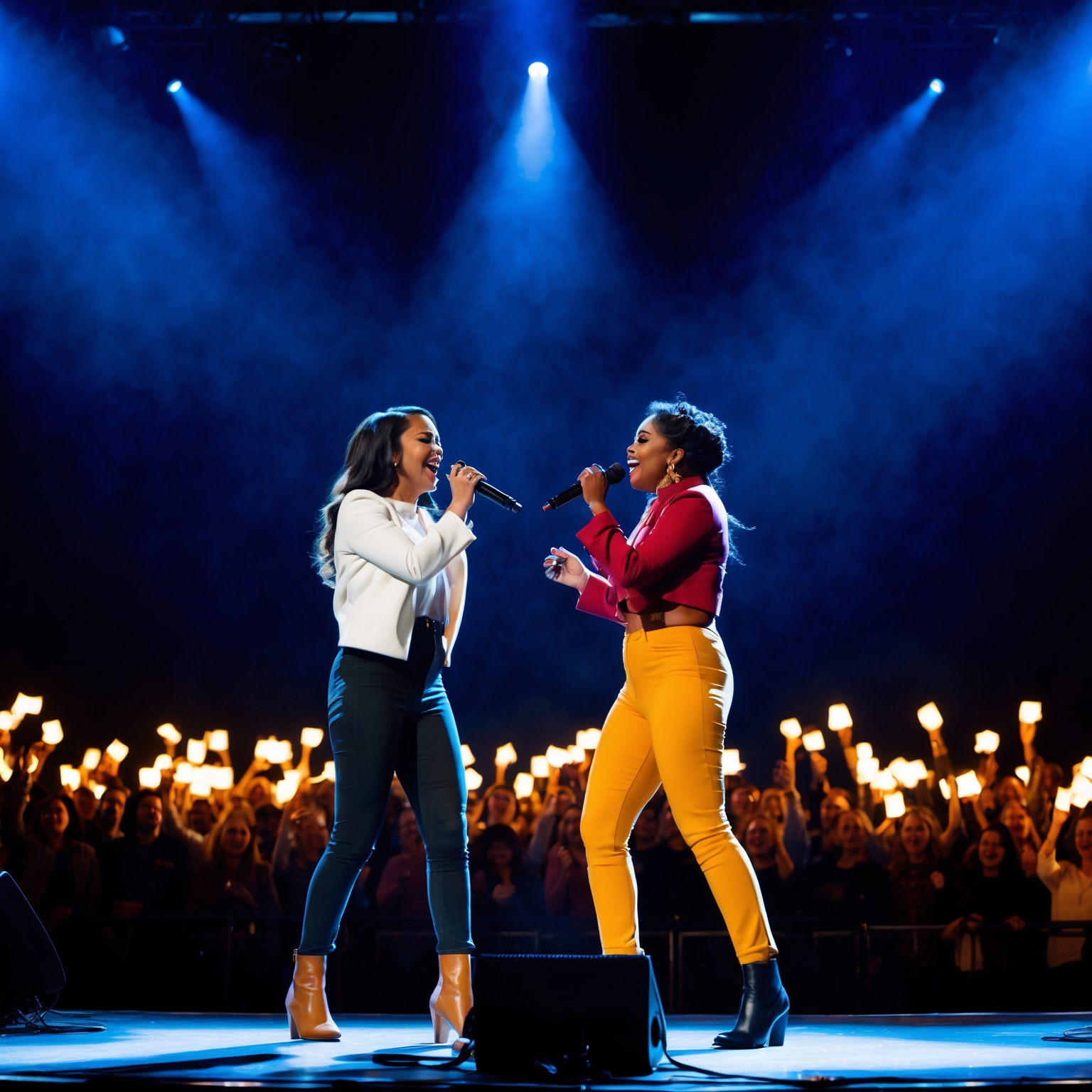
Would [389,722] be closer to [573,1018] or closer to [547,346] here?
[573,1018]

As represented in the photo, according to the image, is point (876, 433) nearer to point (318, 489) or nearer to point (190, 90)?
point (318, 489)

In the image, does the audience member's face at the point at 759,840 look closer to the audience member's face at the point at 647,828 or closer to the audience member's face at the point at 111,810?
the audience member's face at the point at 647,828

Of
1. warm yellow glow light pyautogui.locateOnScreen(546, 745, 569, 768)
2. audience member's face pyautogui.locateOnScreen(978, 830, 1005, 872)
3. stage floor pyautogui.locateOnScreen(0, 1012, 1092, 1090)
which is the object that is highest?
warm yellow glow light pyautogui.locateOnScreen(546, 745, 569, 768)

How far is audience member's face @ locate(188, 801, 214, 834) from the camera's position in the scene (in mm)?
6645

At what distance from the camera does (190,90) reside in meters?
8.61

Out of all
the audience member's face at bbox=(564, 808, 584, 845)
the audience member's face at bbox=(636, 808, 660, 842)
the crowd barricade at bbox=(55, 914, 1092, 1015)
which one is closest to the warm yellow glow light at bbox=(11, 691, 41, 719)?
the crowd barricade at bbox=(55, 914, 1092, 1015)

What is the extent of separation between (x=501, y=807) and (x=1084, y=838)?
3086 millimetres

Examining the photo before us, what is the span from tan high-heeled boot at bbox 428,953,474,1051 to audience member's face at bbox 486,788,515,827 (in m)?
3.89

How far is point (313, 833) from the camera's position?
5.90 m

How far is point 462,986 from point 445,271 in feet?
24.7

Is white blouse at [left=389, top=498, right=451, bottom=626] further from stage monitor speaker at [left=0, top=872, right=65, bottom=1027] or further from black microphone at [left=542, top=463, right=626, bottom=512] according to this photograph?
stage monitor speaker at [left=0, top=872, right=65, bottom=1027]

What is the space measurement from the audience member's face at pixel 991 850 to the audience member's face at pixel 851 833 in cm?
57

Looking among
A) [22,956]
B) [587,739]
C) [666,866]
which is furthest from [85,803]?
[22,956]

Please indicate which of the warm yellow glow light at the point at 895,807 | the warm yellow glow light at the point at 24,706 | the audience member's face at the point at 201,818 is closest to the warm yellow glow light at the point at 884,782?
the warm yellow glow light at the point at 895,807
